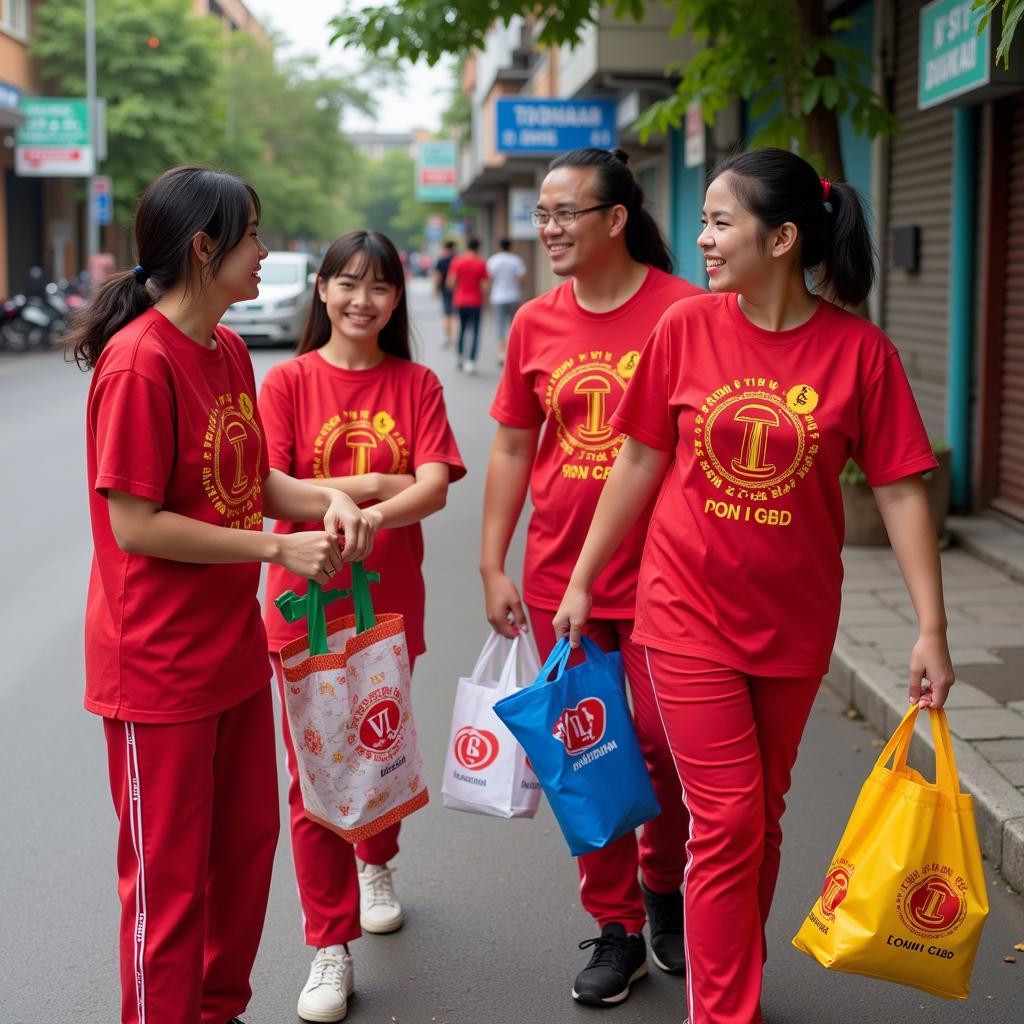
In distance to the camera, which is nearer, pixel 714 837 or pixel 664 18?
pixel 714 837

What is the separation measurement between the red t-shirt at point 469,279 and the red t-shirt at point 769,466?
63.2 ft

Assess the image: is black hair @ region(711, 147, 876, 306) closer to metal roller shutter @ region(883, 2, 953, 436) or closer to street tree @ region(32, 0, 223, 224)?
metal roller shutter @ region(883, 2, 953, 436)

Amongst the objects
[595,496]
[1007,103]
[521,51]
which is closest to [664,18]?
[1007,103]

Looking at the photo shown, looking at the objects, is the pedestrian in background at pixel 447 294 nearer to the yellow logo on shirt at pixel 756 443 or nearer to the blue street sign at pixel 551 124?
the blue street sign at pixel 551 124

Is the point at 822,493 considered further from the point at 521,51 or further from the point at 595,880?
the point at 521,51

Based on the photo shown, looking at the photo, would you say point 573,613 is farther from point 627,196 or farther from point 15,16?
point 15,16

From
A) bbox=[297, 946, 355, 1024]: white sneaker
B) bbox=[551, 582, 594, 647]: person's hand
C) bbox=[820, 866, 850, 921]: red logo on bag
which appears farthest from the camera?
bbox=[297, 946, 355, 1024]: white sneaker

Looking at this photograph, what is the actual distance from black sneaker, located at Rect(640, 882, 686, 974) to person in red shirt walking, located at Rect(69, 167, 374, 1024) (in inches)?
50.8

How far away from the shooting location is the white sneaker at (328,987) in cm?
362

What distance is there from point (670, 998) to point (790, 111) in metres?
5.93

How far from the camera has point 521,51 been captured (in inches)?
1510

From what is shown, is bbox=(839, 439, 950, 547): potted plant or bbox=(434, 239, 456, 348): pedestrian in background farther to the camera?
bbox=(434, 239, 456, 348): pedestrian in background

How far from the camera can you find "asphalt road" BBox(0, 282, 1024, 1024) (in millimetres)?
3721

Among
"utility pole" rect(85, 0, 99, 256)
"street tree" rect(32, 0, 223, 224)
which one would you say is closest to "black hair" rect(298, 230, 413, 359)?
"utility pole" rect(85, 0, 99, 256)
